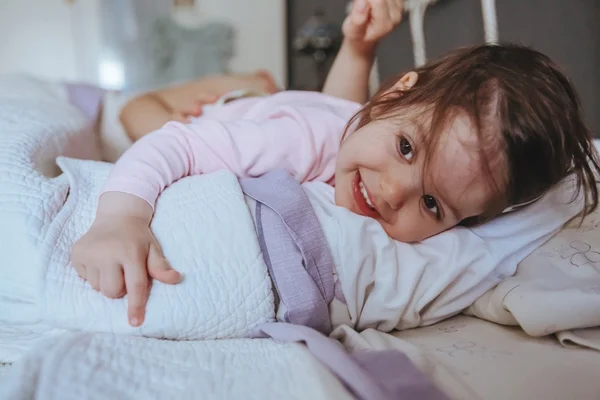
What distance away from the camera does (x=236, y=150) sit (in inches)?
31.7

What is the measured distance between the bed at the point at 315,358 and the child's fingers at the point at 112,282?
0.06 meters

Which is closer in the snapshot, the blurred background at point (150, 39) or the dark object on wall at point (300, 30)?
the dark object on wall at point (300, 30)

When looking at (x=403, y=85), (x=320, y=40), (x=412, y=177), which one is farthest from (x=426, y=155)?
(x=320, y=40)

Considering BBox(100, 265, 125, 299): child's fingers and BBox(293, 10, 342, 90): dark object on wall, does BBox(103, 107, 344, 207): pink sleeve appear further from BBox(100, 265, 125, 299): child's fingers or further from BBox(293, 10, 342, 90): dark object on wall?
BBox(293, 10, 342, 90): dark object on wall

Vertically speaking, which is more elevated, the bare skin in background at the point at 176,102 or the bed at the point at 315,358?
the bare skin in background at the point at 176,102

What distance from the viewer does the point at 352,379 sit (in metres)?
0.45

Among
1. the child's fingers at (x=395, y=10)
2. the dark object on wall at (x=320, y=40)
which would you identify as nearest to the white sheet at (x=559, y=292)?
the child's fingers at (x=395, y=10)

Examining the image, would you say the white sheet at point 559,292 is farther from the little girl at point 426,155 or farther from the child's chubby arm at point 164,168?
the child's chubby arm at point 164,168

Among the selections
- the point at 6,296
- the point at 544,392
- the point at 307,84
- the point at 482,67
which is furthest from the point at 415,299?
the point at 307,84

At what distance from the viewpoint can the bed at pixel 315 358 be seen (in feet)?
1.45

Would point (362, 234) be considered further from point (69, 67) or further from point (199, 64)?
point (69, 67)

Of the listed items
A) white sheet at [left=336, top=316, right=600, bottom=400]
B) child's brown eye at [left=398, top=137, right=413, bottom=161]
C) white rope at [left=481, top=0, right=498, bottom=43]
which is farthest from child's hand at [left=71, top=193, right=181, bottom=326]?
white rope at [left=481, top=0, right=498, bottom=43]

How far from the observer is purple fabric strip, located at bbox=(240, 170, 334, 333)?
0.62 meters

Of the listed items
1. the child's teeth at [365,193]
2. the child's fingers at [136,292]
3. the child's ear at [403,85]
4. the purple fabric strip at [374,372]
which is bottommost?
the purple fabric strip at [374,372]
